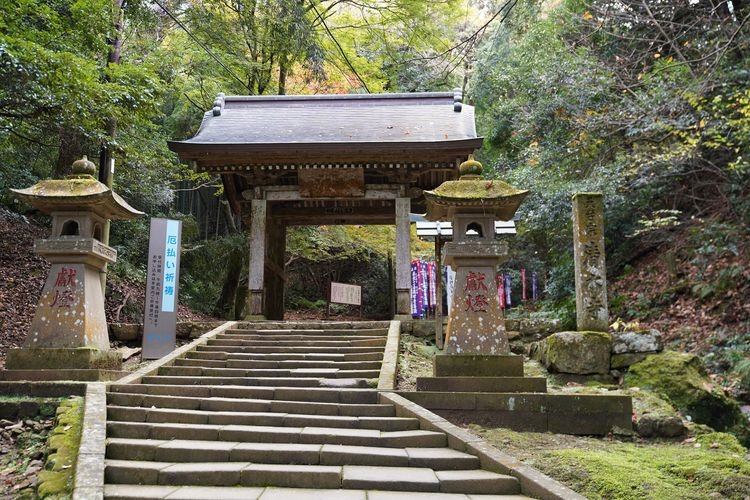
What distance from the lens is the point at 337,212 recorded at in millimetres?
13219

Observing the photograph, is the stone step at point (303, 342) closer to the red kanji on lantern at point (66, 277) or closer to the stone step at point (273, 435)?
the red kanji on lantern at point (66, 277)

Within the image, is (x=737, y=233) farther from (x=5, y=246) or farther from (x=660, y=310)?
(x=5, y=246)

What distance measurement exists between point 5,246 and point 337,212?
7.86 metres

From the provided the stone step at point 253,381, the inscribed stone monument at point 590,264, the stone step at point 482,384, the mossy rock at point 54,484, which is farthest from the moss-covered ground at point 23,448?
the inscribed stone monument at point 590,264

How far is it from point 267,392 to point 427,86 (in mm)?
8778

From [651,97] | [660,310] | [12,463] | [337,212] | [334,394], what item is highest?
[651,97]

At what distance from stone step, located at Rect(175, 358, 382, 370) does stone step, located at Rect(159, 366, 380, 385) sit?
24cm

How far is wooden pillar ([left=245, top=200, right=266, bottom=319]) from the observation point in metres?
10.5

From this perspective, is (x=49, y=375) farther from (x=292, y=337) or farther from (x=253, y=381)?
(x=292, y=337)

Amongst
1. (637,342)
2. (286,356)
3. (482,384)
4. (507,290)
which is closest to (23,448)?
(286,356)

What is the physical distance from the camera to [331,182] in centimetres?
1111

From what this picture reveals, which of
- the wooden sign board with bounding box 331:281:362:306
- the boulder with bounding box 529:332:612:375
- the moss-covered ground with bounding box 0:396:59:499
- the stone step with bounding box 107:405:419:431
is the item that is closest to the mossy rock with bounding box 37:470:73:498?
the moss-covered ground with bounding box 0:396:59:499

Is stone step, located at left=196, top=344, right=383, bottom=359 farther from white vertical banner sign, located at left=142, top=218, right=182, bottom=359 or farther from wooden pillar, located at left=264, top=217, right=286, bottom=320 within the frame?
wooden pillar, located at left=264, top=217, right=286, bottom=320

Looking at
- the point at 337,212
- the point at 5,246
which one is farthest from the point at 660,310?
the point at 5,246
